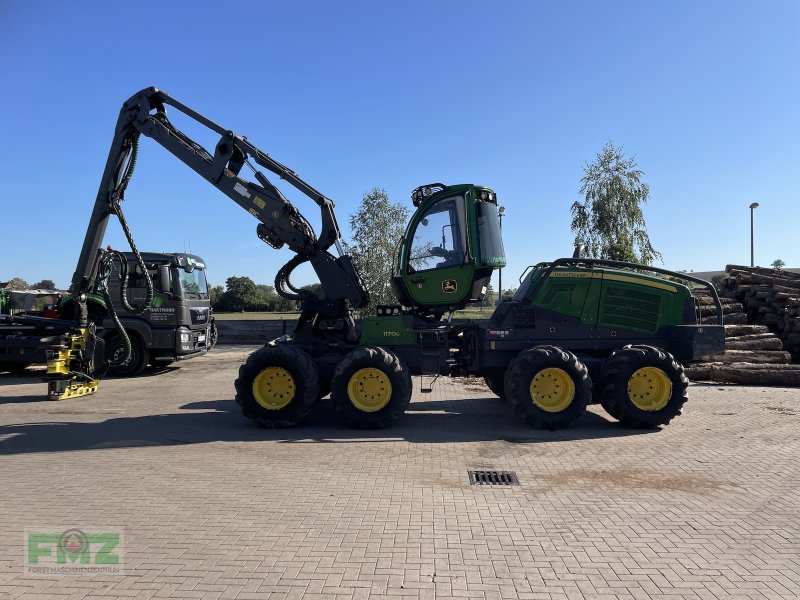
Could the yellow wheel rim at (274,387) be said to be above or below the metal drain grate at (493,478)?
above

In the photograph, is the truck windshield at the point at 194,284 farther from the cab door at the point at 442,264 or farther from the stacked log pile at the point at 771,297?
the stacked log pile at the point at 771,297

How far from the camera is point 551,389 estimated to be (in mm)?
7867

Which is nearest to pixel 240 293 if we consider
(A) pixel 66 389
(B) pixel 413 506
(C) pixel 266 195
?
(A) pixel 66 389

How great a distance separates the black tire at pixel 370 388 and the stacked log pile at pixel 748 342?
6.27 m

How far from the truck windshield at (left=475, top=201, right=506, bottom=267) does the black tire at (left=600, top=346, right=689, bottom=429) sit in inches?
93.0

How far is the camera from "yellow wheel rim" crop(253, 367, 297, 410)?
8023 mm

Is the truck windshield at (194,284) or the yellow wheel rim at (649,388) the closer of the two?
the yellow wheel rim at (649,388)

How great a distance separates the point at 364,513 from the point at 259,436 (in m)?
3.36

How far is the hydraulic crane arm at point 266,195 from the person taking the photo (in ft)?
29.3

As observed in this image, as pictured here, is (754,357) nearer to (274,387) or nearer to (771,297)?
(771,297)

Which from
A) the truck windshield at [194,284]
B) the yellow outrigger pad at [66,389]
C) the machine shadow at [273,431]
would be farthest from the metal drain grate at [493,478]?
the truck windshield at [194,284]

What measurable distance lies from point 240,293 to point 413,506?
42.8 m

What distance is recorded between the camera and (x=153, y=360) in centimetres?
1471

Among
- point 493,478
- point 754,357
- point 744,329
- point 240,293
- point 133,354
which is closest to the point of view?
point 493,478
